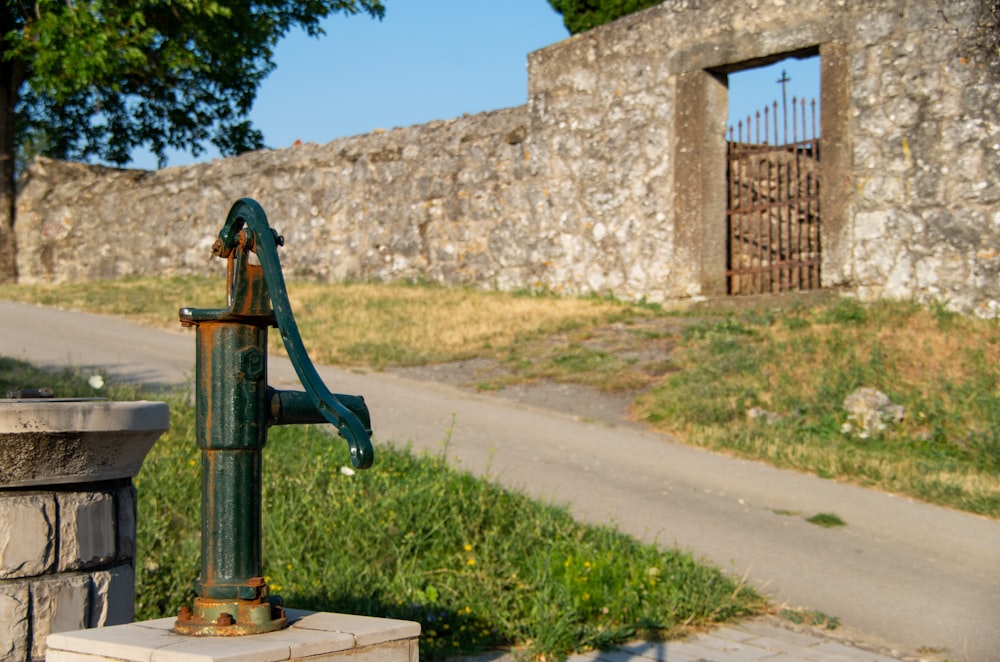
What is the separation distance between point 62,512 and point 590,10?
17129 mm

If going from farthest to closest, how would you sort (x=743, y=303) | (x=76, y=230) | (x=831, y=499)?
1. (x=76, y=230)
2. (x=743, y=303)
3. (x=831, y=499)

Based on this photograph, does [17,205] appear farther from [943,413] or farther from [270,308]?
[270,308]

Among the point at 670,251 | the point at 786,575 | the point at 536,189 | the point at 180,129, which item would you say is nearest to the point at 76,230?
the point at 180,129

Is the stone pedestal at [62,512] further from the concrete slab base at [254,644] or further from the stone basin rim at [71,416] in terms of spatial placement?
the concrete slab base at [254,644]

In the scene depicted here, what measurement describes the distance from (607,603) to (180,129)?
54.7 ft

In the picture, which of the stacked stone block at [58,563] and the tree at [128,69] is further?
the tree at [128,69]

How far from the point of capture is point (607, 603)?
14.0 feet

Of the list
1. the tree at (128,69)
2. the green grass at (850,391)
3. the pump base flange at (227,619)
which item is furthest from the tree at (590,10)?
the pump base flange at (227,619)

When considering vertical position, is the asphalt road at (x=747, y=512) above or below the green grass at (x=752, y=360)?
below

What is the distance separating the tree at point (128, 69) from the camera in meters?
14.5

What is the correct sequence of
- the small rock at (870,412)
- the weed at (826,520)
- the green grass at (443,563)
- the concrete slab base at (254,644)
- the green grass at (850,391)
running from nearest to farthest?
the concrete slab base at (254,644) < the green grass at (443,563) < the weed at (826,520) < the green grass at (850,391) < the small rock at (870,412)

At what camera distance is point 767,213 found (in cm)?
1095

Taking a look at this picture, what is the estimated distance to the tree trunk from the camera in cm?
1711

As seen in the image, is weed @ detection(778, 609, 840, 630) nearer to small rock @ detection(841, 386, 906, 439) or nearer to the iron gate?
small rock @ detection(841, 386, 906, 439)
